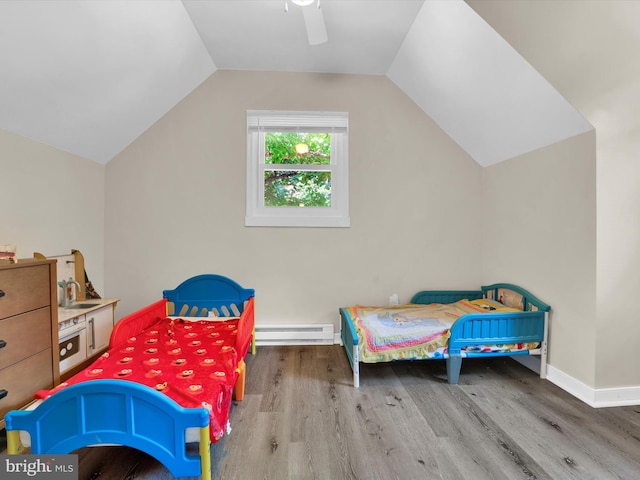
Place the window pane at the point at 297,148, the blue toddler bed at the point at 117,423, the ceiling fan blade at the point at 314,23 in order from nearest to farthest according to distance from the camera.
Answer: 1. the blue toddler bed at the point at 117,423
2. the ceiling fan blade at the point at 314,23
3. the window pane at the point at 297,148

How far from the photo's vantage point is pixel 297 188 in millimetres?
3236

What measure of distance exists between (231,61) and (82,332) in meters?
2.55

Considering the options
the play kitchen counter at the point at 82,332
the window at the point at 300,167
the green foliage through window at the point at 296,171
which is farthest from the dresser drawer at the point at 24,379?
the green foliage through window at the point at 296,171

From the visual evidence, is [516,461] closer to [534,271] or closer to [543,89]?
[534,271]

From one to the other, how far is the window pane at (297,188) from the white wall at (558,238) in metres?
1.67

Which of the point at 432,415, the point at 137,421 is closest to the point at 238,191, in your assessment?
the point at 137,421

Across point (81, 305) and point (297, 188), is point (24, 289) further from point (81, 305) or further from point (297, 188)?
point (297, 188)

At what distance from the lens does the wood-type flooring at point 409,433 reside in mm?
1499

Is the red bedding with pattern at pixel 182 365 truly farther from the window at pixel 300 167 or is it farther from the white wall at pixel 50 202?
the window at pixel 300 167

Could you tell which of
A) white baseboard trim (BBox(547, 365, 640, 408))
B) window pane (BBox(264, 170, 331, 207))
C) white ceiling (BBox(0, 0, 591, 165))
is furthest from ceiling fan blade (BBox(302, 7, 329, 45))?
white baseboard trim (BBox(547, 365, 640, 408))

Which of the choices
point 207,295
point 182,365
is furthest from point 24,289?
point 207,295

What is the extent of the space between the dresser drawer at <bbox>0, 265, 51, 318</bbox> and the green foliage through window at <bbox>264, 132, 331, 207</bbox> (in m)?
1.84

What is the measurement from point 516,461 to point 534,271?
1.51 meters

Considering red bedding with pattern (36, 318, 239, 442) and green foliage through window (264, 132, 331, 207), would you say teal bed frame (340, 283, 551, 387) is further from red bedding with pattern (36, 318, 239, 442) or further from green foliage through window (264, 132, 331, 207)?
green foliage through window (264, 132, 331, 207)
